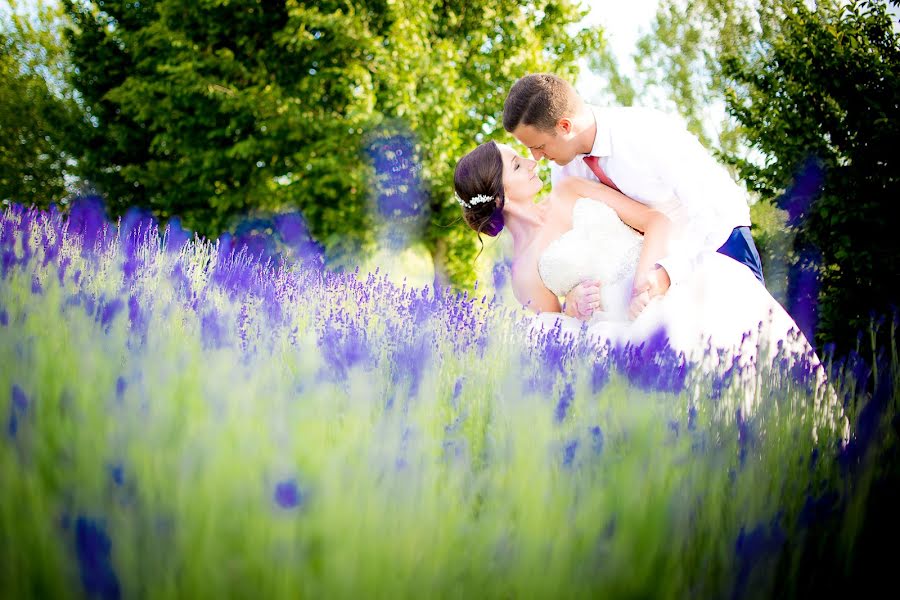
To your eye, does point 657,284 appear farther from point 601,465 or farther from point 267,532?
point 267,532

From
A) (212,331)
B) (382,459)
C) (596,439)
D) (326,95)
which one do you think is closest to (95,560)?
(382,459)

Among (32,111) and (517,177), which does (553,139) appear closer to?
(517,177)

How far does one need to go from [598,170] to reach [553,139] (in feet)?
1.47

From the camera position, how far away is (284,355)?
6.74 ft

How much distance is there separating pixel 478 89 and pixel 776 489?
1128 centimetres

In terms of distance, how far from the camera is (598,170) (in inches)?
169

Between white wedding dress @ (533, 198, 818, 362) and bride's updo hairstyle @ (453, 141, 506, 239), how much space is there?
1.80ft

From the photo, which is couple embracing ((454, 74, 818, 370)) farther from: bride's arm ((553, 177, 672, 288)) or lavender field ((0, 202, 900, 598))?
lavender field ((0, 202, 900, 598))

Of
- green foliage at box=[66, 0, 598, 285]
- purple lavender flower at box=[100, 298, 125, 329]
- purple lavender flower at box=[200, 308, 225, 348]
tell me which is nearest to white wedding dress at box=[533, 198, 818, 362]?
purple lavender flower at box=[200, 308, 225, 348]

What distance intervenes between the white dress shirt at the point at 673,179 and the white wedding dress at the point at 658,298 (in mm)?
150

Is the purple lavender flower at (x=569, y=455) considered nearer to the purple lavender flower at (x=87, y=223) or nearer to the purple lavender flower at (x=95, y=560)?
the purple lavender flower at (x=95, y=560)

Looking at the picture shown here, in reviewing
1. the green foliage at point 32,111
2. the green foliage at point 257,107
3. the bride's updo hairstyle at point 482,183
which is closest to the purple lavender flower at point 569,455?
the bride's updo hairstyle at point 482,183

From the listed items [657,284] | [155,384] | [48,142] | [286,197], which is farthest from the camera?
[48,142]

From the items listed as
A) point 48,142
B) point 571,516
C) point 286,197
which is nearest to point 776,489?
point 571,516
